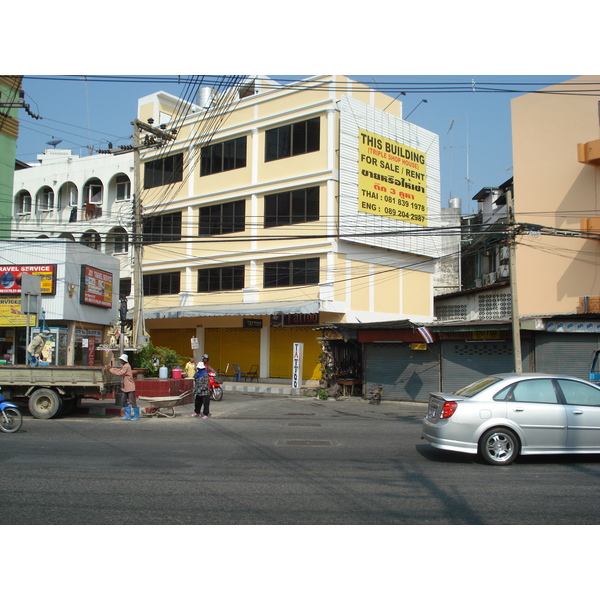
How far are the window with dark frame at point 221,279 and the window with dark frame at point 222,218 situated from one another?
7.15 feet

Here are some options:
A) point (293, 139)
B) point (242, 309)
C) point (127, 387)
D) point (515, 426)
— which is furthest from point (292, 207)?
point (515, 426)

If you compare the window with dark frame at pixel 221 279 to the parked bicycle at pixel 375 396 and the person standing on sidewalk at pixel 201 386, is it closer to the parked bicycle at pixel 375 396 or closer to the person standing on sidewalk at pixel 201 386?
the parked bicycle at pixel 375 396

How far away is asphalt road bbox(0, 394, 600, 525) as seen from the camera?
6000 millimetres

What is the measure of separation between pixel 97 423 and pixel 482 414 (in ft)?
33.2

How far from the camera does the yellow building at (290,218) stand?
2706cm

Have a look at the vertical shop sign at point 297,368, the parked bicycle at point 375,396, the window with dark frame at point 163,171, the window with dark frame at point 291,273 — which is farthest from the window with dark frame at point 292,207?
the parked bicycle at point 375,396

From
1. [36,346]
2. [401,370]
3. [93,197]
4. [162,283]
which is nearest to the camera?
[36,346]

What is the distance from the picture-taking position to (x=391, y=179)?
2912cm

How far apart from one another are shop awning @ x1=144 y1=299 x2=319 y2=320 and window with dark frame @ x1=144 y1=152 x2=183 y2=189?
26.6ft

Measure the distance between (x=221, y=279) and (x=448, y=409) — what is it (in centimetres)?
2351

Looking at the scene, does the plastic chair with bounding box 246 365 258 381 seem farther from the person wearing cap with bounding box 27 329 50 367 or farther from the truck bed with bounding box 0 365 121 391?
the truck bed with bounding box 0 365 121 391

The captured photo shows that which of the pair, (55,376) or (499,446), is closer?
(499,446)

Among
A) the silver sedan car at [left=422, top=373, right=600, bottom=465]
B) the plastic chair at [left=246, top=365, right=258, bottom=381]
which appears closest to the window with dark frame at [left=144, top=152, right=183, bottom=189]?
the plastic chair at [left=246, top=365, right=258, bottom=381]

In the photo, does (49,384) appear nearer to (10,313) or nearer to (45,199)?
(10,313)
